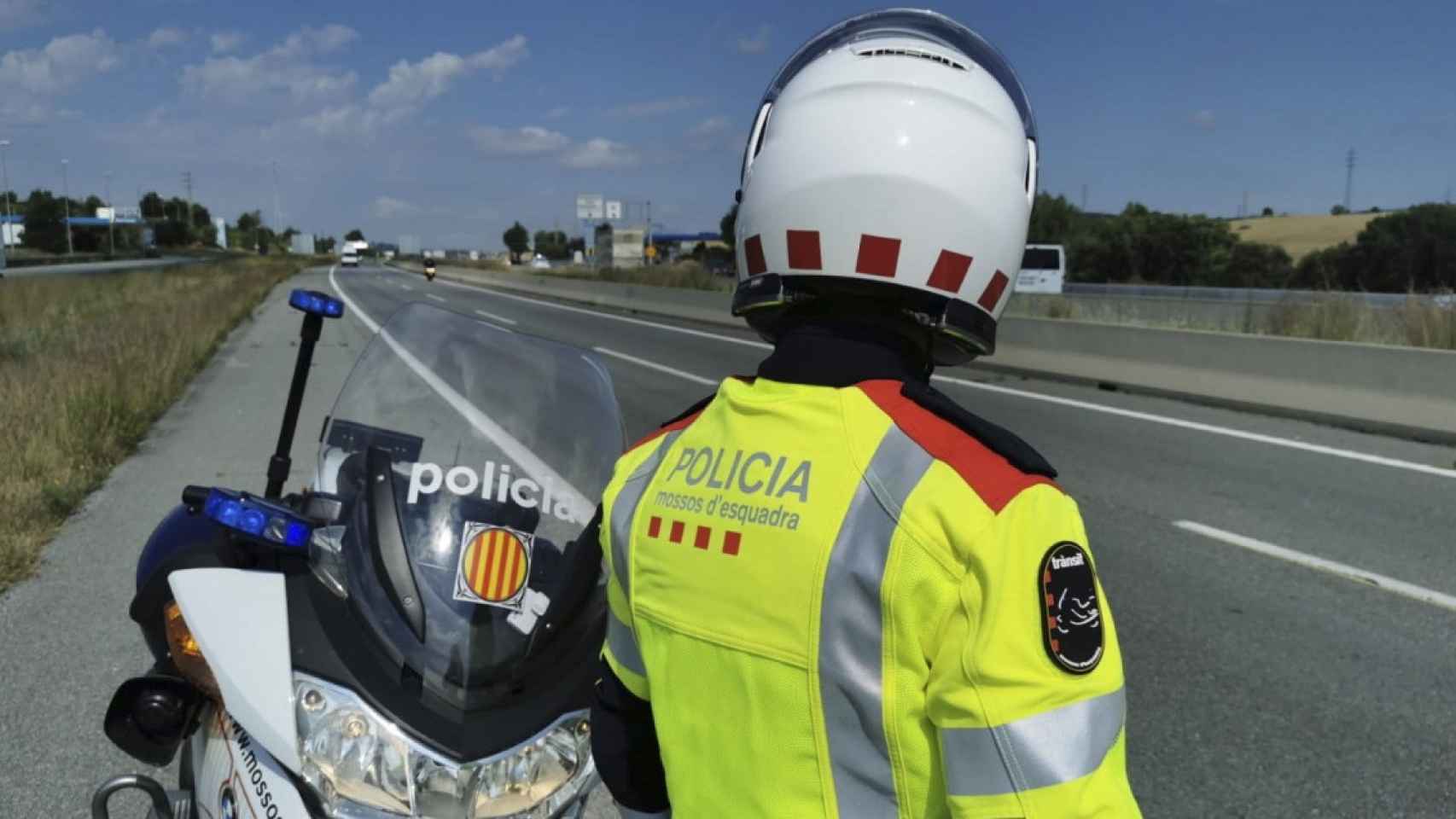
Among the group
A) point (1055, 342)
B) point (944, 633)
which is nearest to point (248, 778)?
point (944, 633)

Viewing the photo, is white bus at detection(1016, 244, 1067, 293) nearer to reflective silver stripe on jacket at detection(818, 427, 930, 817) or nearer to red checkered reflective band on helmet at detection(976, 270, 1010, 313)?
red checkered reflective band on helmet at detection(976, 270, 1010, 313)

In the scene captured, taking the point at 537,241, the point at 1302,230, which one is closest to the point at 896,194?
the point at 1302,230

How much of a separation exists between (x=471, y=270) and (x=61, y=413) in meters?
57.8

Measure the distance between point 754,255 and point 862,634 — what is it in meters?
0.65

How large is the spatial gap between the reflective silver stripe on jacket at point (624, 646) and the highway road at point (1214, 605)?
8.34 feet

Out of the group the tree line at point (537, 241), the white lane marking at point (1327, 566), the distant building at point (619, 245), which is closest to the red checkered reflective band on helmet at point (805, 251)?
the white lane marking at point (1327, 566)

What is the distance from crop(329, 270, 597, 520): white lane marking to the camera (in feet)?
8.42

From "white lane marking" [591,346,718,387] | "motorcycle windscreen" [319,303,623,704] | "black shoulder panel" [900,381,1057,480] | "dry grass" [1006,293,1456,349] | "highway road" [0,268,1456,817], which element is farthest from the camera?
"white lane marking" [591,346,718,387]

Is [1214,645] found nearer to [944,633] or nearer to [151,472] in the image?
[944,633]

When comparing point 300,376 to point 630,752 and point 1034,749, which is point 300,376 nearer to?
point 630,752

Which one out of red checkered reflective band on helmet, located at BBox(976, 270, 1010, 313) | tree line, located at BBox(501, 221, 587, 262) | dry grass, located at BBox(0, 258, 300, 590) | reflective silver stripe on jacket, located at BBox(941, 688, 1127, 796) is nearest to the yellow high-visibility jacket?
reflective silver stripe on jacket, located at BBox(941, 688, 1127, 796)

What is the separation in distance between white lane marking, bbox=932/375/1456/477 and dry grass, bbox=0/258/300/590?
9188 mm

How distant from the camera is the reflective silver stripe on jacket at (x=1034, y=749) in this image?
3.79 ft

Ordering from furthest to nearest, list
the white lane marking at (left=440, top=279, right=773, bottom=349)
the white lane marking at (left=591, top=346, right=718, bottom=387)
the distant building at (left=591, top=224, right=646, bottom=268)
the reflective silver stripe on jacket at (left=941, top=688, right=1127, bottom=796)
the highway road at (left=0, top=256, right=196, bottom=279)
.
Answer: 1. the distant building at (left=591, top=224, right=646, bottom=268)
2. the highway road at (left=0, top=256, right=196, bottom=279)
3. the white lane marking at (left=440, top=279, right=773, bottom=349)
4. the white lane marking at (left=591, top=346, right=718, bottom=387)
5. the reflective silver stripe on jacket at (left=941, top=688, right=1127, bottom=796)
